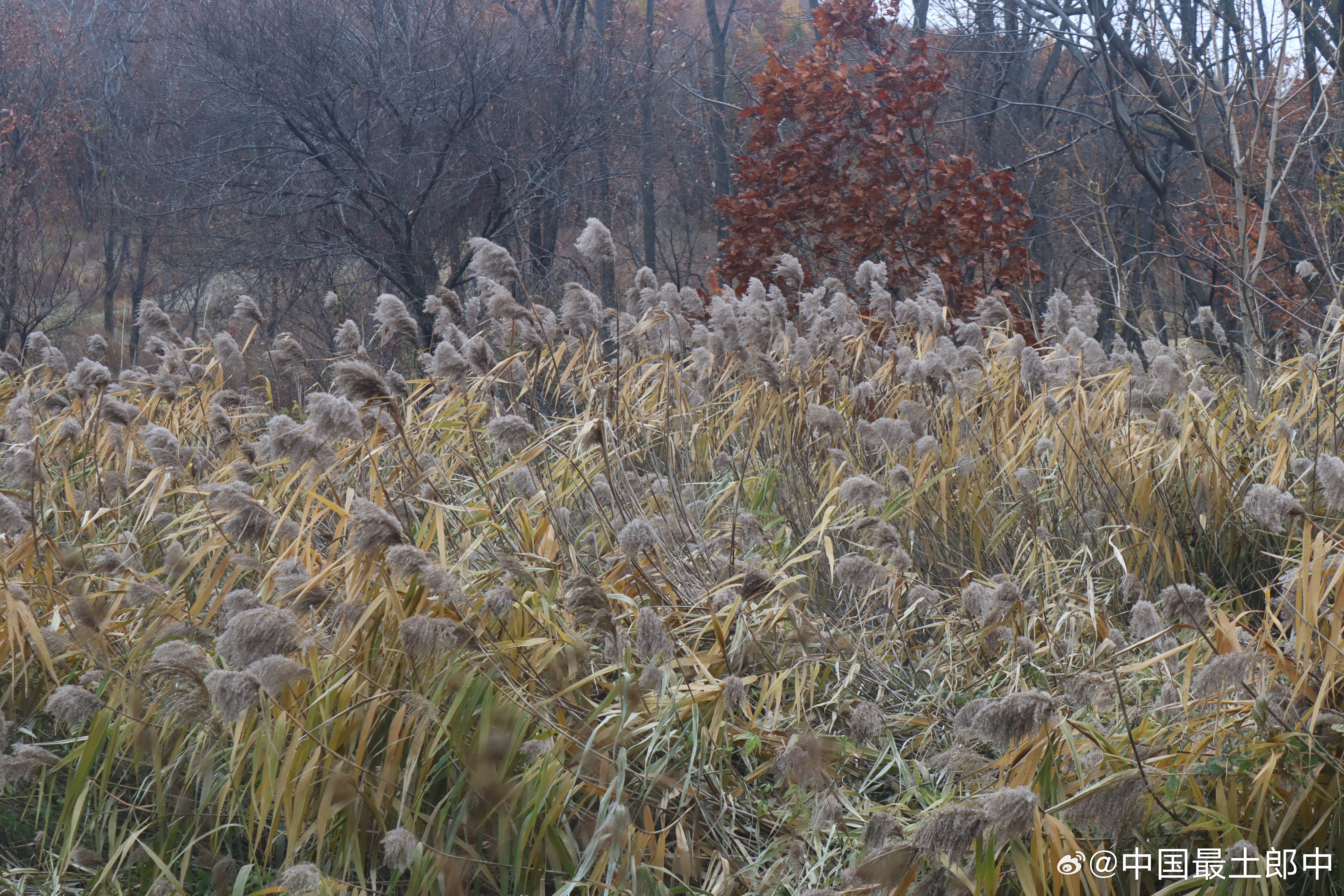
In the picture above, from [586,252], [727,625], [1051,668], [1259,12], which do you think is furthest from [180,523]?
[1259,12]

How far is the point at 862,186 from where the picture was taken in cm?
811

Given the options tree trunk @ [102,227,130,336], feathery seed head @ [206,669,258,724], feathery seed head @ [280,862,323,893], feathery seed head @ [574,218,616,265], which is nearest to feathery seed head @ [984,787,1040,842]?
feathery seed head @ [280,862,323,893]

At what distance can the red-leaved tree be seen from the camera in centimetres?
786

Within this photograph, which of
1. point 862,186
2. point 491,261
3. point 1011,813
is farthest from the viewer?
point 862,186

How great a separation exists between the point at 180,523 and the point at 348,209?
696 centimetres

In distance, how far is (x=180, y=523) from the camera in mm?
3588

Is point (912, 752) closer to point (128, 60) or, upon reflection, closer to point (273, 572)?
point (273, 572)

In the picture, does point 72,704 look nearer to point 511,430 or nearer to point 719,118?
point 511,430

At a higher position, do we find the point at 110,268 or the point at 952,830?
the point at 110,268

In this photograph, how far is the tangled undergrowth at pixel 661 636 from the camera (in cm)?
207

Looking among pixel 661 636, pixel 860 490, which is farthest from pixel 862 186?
pixel 661 636

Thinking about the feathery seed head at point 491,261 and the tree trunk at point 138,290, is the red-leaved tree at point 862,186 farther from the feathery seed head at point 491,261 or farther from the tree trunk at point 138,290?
the tree trunk at point 138,290

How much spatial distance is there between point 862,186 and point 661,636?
6.55 meters

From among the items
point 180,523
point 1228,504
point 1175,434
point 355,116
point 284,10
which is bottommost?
point 180,523
